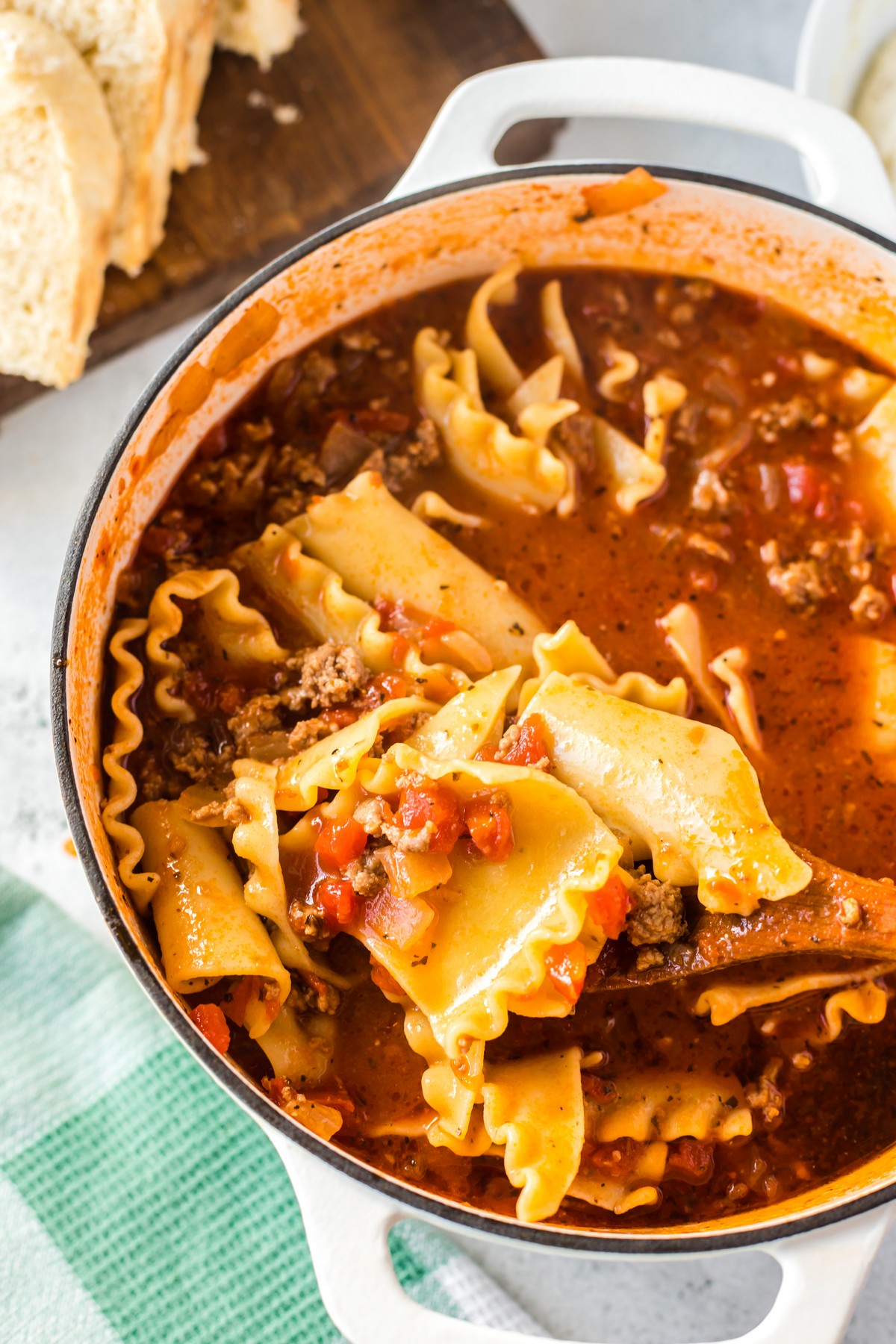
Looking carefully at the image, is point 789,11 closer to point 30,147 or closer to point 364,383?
point 364,383

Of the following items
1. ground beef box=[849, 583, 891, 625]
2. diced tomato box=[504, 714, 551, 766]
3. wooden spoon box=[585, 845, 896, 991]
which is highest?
diced tomato box=[504, 714, 551, 766]

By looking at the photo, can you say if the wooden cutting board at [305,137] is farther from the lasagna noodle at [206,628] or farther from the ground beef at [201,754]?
the ground beef at [201,754]

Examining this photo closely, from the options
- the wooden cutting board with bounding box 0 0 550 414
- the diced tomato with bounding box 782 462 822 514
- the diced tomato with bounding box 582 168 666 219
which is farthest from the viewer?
the wooden cutting board with bounding box 0 0 550 414

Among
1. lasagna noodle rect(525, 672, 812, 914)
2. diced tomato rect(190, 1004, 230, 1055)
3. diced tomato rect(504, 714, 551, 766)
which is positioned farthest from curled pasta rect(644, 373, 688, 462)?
diced tomato rect(190, 1004, 230, 1055)

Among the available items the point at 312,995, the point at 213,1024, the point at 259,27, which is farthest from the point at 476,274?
the point at 213,1024

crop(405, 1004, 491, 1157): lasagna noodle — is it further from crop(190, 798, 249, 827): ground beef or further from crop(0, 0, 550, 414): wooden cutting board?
crop(0, 0, 550, 414): wooden cutting board

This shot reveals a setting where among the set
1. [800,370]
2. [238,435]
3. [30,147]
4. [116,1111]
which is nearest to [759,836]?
[800,370]
